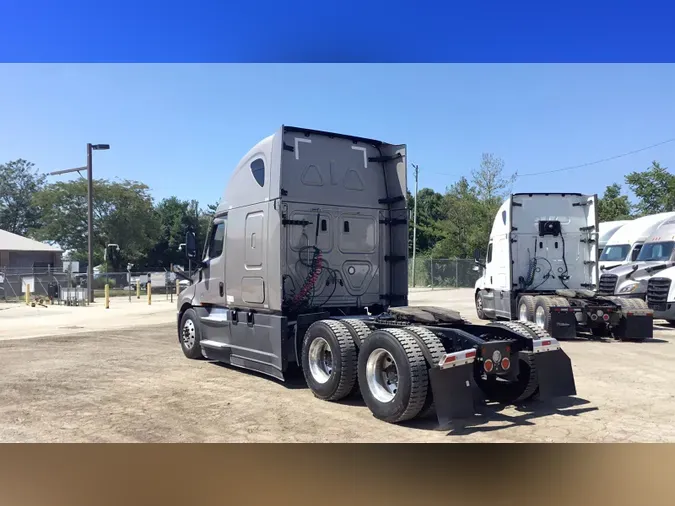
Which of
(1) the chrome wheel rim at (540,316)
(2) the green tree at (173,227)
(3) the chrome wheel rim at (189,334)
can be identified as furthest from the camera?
(2) the green tree at (173,227)

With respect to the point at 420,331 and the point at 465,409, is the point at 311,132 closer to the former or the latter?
the point at 420,331

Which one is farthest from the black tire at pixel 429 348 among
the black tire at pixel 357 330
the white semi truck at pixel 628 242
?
the white semi truck at pixel 628 242

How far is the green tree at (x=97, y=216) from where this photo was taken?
176 feet

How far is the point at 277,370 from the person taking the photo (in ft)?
26.3

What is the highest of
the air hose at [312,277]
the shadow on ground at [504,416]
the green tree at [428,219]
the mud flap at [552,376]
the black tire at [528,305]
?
the green tree at [428,219]

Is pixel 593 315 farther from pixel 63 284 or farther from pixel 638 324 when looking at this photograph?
pixel 63 284

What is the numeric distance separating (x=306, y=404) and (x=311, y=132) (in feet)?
12.9

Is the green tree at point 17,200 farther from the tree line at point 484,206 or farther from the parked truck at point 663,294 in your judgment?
the parked truck at point 663,294

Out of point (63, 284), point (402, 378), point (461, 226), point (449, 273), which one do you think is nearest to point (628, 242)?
point (402, 378)

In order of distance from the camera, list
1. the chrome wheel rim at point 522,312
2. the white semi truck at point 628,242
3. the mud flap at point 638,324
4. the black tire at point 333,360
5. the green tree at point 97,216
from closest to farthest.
→ the black tire at point 333,360 < the mud flap at point 638,324 < the chrome wheel rim at point 522,312 < the white semi truck at point 628,242 < the green tree at point 97,216

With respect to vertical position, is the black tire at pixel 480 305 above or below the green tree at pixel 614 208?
below

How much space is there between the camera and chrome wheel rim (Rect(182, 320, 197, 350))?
413 inches

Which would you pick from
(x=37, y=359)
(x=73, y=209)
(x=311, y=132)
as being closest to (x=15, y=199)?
(x=73, y=209)

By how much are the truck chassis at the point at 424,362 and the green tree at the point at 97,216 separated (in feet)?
166
